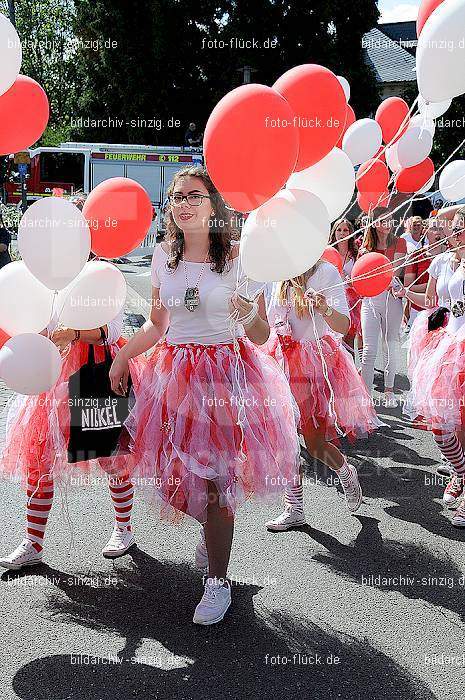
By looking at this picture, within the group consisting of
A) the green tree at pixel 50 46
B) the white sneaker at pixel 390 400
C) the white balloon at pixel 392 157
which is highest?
the green tree at pixel 50 46

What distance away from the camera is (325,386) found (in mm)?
4625

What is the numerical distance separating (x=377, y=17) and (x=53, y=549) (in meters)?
25.9

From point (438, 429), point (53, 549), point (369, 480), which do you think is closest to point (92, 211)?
point (53, 549)

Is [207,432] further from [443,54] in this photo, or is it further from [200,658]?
[443,54]

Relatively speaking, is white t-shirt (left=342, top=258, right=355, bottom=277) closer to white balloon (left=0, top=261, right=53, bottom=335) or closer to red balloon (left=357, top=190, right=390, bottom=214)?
red balloon (left=357, top=190, right=390, bottom=214)

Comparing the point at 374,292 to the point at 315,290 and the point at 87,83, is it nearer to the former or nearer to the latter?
the point at 315,290

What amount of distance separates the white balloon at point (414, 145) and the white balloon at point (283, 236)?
77.8 inches

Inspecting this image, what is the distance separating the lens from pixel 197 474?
3.29 meters

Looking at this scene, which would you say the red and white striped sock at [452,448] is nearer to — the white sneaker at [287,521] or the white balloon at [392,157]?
the white sneaker at [287,521]

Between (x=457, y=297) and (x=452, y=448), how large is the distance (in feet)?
3.15

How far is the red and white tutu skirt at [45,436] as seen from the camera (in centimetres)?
359

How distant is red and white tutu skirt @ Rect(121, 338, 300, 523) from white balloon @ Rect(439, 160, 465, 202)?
8.58 feet

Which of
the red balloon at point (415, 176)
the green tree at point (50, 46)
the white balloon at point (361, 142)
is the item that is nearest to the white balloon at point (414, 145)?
the white balloon at point (361, 142)

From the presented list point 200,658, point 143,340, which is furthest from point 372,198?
point 200,658
